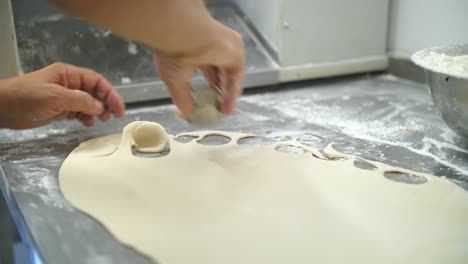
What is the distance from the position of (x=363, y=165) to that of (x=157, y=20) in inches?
18.1

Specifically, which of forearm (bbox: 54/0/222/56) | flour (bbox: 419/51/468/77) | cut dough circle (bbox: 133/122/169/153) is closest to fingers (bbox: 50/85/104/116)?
cut dough circle (bbox: 133/122/169/153)

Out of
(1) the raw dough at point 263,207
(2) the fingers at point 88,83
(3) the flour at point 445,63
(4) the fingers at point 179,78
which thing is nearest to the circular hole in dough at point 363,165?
(1) the raw dough at point 263,207

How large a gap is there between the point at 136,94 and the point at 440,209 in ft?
2.83

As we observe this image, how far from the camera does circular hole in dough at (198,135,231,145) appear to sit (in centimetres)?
105

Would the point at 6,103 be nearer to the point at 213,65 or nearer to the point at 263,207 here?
the point at 213,65

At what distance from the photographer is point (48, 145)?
1.05 meters

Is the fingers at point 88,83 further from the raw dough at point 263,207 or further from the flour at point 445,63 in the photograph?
the flour at point 445,63

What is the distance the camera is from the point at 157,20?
2.22 ft

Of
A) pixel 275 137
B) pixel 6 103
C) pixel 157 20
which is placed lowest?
pixel 275 137

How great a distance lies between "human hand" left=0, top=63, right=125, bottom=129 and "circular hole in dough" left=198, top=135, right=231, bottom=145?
0.66ft

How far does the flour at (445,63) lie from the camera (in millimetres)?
957

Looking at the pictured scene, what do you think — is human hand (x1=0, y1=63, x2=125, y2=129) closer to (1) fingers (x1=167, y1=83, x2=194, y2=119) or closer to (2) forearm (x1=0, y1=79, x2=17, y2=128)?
(2) forearm (x1=0, y1=79, x2=17, y2=128)

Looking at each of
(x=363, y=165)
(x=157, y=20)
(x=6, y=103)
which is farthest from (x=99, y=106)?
(x=363, y=165)

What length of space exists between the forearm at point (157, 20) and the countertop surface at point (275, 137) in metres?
0.27
